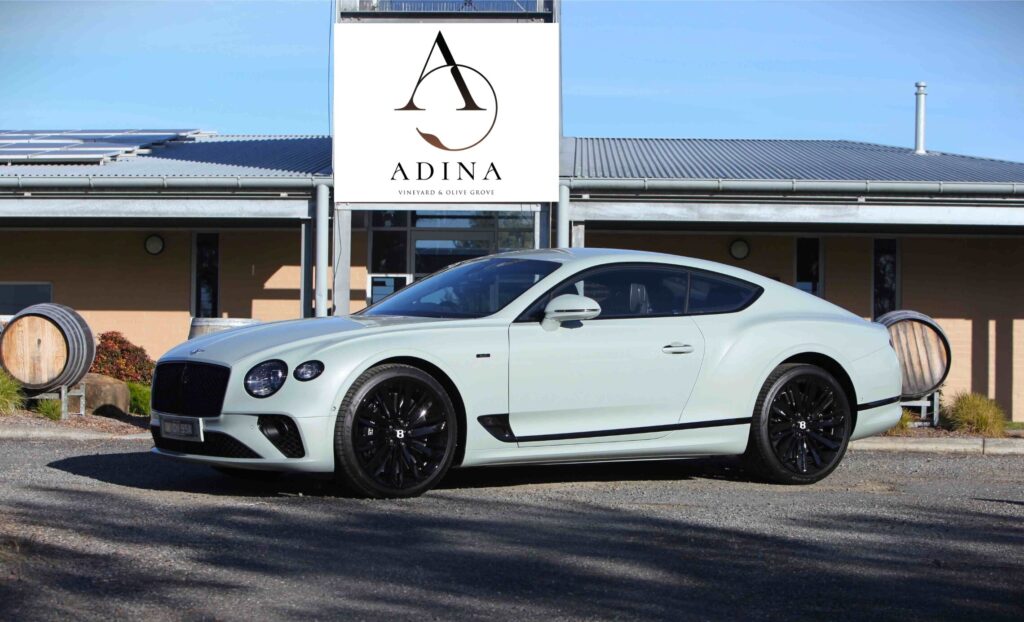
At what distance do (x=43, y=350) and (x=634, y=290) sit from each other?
281 inches

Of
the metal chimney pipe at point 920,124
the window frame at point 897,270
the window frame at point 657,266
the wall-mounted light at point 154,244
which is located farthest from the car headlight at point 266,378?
the metal chimney pipe at point 920,124

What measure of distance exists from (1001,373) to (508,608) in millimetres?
14379

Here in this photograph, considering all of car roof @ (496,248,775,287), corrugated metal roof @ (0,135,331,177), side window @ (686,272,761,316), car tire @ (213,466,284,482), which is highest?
corrugated metal roof @ (0,135,331,177)

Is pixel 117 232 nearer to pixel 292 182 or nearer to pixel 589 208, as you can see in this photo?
pixel 292 182

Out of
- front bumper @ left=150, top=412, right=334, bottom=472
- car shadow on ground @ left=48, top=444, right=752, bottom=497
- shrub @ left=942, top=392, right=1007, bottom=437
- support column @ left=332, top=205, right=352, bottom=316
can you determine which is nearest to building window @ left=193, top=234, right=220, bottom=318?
support column @ left=332, top=205, right=352, bottom=316

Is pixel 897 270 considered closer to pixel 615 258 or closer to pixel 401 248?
pixel 401 248

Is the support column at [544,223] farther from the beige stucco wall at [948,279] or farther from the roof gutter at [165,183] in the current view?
the beige stucco wall at [948,279]

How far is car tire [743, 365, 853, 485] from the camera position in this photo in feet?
25.5

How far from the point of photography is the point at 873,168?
1669 cm

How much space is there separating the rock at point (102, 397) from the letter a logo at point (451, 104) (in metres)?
4.45

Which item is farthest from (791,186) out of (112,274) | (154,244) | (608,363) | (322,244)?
(112,274)

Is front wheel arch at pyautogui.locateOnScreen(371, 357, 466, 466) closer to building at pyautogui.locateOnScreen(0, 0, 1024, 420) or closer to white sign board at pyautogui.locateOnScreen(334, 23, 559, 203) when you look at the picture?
white sign board at pyautogui.locateOnScreen(334, 23, 559, 203)

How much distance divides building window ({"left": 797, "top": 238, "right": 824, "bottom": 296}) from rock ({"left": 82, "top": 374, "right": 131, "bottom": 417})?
9185 mm

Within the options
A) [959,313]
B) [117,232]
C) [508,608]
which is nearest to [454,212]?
[117,232]
